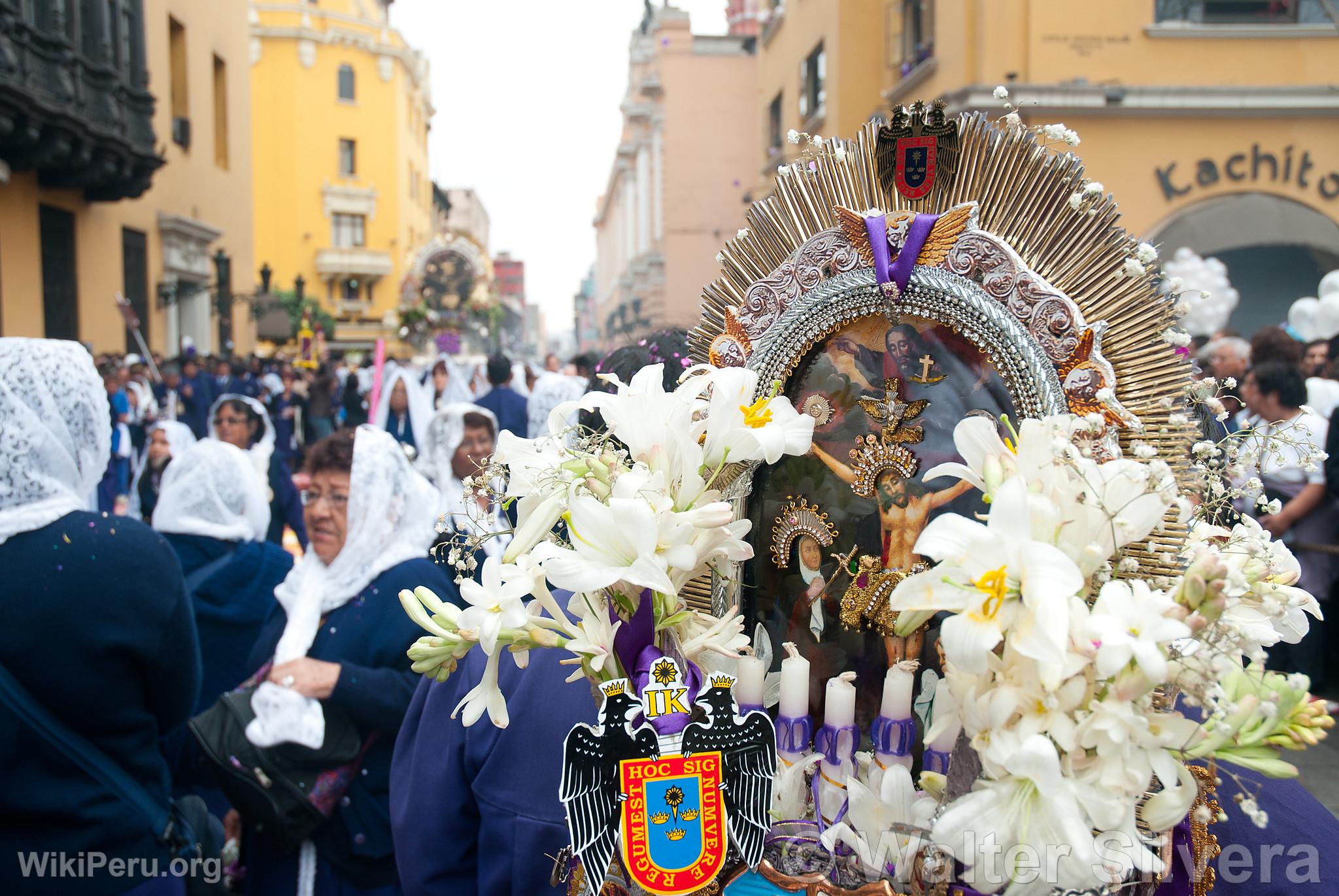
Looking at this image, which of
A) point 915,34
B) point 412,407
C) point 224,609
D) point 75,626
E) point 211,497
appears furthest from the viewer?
point 915,34

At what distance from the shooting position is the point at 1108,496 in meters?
1.14

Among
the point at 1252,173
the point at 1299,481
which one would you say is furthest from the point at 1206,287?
the point at 1299,481

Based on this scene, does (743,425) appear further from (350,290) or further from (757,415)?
(350,290)

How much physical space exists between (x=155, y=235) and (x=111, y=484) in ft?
28.0

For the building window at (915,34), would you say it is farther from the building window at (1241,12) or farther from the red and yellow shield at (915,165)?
the red and yellow shield at (915,165)

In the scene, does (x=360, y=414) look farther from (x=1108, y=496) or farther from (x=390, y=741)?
(x=1108, y=496)

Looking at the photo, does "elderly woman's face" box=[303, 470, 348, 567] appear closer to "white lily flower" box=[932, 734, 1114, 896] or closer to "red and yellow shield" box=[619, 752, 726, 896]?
"red and yellow shield" box=[619, 752, 726, 896]

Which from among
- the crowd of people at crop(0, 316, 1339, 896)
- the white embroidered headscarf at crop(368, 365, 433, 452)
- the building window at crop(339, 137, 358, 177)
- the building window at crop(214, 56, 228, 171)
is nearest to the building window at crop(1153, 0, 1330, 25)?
the white embroidered headscarf at crop(368, 365, 433, 452)

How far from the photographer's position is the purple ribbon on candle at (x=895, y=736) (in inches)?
59.2

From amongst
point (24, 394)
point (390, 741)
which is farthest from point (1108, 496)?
point (24, 394)

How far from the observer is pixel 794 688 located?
1563 mm

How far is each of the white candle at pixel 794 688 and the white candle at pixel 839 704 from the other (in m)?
0.04

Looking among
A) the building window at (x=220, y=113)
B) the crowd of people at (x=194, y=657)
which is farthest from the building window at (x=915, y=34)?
the building window at (x=220, y=113)

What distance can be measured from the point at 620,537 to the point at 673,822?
405mm
